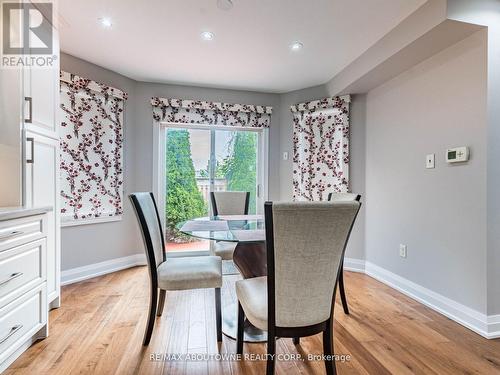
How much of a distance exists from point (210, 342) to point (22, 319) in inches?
43.9

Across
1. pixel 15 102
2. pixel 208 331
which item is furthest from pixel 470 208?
pixel 15 102

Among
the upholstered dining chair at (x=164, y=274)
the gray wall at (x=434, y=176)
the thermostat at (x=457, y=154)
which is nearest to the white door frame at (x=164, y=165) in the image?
the gray wall at (x=434, y=176)

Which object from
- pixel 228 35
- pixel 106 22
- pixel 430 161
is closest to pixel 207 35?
Result: pixel 228 35

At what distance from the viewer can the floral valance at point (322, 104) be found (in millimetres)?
3271

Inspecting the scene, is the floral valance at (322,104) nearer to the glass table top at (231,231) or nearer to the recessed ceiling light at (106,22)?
the glass table top at (231,231)

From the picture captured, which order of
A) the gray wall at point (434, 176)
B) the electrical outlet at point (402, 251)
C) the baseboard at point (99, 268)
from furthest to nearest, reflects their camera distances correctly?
1. the baseboard at point (99, 268)
2. the electrical outlet at point (402, 251)
3. the gray wall at point (434, 176)

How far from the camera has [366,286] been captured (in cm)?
277

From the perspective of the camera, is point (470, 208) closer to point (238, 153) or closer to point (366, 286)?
point (366, 286)

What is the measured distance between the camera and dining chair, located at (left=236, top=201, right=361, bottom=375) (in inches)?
Answer: 43.0

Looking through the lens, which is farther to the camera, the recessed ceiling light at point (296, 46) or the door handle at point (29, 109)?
the recessed ceiling light at point (296, 46)

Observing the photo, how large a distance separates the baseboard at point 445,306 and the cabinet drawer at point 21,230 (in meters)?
3.04

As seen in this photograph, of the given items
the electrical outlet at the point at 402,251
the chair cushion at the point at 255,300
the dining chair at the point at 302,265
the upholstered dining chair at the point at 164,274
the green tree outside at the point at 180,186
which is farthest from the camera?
the green tree outside at the point at 180,186

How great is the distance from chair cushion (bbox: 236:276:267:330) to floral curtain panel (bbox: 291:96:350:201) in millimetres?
2165

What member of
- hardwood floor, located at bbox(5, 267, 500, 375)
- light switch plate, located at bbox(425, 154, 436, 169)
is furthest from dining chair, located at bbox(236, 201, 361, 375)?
light switch plate, located at bbox(425, 154, 436, 169)
